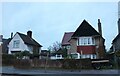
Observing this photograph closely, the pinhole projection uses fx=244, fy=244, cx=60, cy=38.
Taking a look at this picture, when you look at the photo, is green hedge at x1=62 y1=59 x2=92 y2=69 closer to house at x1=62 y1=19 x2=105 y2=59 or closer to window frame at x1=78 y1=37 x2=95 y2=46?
house at x1=62 y1=19 x2=105 y2=59

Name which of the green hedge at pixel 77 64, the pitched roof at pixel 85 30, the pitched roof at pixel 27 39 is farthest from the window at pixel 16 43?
the green hedge at pixel 77 64

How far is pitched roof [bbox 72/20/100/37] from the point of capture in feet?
147

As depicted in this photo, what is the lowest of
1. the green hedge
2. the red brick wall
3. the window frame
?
the green hedge

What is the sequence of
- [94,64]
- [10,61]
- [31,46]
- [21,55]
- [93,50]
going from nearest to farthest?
[94,64], [10,61], [93,50], [21,55], [31,46]

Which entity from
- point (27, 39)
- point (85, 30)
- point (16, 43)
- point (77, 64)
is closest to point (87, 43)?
point (85, 30)

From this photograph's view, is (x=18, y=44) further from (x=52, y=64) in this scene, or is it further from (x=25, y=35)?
(x=52, y=64)

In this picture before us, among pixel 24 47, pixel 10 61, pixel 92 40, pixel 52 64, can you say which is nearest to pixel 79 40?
pixel 92 40

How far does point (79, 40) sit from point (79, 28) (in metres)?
2.71

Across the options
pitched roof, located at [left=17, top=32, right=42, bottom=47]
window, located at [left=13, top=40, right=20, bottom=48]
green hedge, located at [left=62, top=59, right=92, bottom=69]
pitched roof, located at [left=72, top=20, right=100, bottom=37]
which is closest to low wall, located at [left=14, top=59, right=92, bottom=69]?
green hedge, located at [left=62, top=59, right=92, bottom=69]

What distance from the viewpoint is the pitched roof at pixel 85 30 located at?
147 feet

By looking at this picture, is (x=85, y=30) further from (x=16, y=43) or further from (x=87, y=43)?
(x=16, y=43)

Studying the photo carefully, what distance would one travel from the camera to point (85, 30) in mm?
45656

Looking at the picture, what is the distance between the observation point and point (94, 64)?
115ft

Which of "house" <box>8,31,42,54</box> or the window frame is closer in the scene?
the window frame
